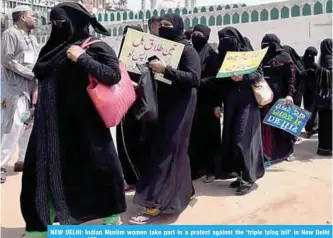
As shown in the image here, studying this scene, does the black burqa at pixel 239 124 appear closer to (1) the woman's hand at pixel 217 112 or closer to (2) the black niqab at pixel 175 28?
(1) the woman's hand at pixel 217 112

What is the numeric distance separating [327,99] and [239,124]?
2151 millimetres

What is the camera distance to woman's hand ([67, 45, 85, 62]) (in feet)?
8.16

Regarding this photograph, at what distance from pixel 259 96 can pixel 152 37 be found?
1173mm

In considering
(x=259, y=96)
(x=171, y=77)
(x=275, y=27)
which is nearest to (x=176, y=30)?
(x=171, y=77)

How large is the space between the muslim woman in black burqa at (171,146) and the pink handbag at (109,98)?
532 millimetres

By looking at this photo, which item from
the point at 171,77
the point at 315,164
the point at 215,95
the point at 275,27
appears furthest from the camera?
the point at 275,27

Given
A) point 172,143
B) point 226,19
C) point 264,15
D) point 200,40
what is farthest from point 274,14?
point 172,143

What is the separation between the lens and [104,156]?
103 inches

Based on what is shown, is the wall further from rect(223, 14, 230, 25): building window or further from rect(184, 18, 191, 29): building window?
rect(184, 18, 191, 29): building window

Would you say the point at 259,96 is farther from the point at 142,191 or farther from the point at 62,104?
the point at 62,104

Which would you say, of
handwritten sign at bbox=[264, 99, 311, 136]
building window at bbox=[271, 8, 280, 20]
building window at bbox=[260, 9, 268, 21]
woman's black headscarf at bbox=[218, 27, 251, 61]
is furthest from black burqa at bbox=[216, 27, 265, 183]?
building window at bbox=[260, 9, 268, 21]

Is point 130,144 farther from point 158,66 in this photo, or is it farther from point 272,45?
point 272,45

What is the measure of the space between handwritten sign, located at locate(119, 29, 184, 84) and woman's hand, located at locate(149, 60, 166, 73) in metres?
0.09

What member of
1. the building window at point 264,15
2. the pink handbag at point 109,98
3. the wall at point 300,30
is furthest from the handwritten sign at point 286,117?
the building window at point 264,15
